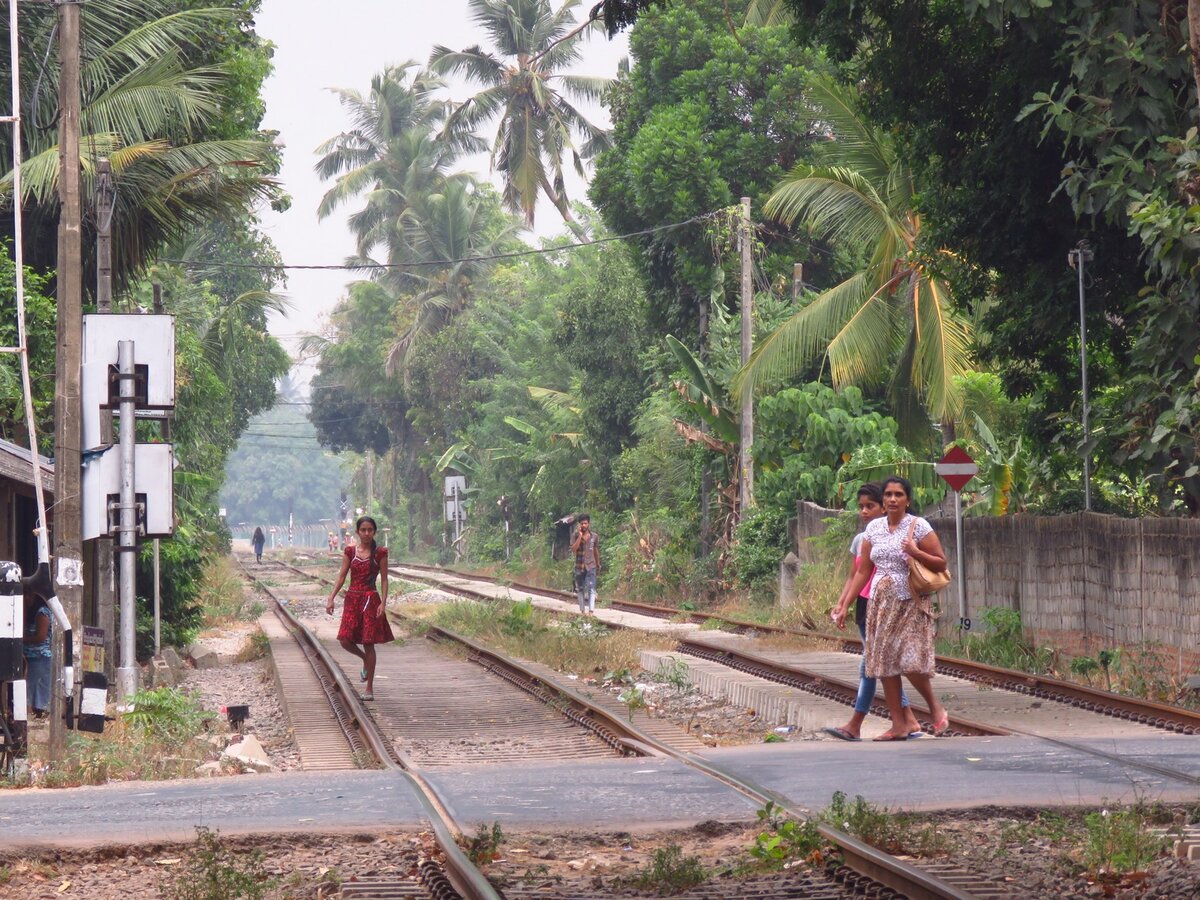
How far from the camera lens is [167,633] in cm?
2259

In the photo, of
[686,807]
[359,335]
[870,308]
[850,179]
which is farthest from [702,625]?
[359,335]

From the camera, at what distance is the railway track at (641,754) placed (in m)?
6.05

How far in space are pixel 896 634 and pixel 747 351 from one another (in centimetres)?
1777

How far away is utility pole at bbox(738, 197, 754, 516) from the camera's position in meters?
28.0

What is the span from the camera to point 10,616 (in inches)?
408

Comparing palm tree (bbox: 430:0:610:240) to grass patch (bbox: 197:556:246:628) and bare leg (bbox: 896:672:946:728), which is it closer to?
grass patch (bbox: 197:556:246:628)

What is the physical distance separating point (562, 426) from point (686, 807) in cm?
3890

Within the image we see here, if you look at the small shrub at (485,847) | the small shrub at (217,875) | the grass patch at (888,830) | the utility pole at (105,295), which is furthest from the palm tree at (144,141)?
the grass patch at (888,830)

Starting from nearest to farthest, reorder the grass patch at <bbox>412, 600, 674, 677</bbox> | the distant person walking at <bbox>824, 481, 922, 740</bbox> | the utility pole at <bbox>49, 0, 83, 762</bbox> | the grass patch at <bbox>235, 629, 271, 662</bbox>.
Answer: the distant person walking at <bbox>824, 481, 922, 740</bbox> → the utility pole at <bbox>49, 0, 83, 762</bbox> → the grass patch at <bbox>412, 600, 674, 677</bbox> → the grass patch at <bbox>235, 629, 271, 662</bbox>

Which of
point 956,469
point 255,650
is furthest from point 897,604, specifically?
point 255,650

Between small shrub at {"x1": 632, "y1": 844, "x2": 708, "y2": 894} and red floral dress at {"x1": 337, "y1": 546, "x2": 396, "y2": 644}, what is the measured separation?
8677 millimetres

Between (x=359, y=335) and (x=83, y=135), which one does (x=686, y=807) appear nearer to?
(x=83, y=135)

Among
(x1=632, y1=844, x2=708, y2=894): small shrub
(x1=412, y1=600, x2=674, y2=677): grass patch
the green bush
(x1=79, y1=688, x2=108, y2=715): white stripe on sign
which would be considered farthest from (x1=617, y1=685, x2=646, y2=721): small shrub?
the green bush

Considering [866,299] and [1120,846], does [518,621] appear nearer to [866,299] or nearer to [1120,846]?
→ [866,299]
